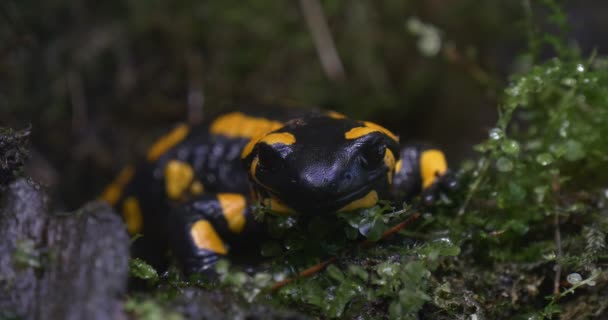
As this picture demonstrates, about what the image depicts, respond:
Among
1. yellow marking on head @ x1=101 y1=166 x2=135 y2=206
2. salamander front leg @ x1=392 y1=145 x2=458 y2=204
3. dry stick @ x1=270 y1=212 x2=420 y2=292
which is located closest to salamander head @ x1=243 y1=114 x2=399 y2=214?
dry stick @ x1=270 y1=212 x2=420 y2=292

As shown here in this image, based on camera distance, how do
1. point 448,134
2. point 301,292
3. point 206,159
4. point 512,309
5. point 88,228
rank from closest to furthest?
point 88,228
point 301,292
point 512,309
point 206,159
point 448,134

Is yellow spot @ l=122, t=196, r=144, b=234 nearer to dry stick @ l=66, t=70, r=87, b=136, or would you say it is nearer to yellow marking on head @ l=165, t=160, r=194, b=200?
yellow marking on head @ l=165, t=160, r=194, b=200

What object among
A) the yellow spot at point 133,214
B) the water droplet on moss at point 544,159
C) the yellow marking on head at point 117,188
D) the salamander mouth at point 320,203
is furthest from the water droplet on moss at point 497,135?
the yellow marking on head at point 117,188

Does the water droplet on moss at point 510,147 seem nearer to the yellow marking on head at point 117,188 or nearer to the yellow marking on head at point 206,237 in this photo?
the yellow marking on head at point 206,237

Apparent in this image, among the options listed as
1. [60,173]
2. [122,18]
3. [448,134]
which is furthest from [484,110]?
[60,173]

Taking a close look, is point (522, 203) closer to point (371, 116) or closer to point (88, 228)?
point (88, 228)

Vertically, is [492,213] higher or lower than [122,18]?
lower
